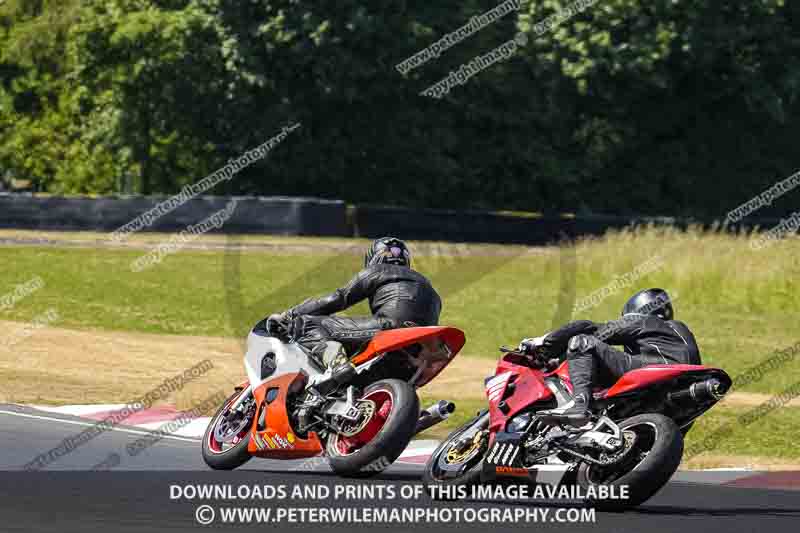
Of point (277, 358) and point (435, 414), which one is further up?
point (277, 358)

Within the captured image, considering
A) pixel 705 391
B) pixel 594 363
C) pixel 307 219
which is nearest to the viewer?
pixel 705 391

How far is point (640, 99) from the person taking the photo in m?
45.6

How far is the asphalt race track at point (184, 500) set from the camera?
941 centimetres

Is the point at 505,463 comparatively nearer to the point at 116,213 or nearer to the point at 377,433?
the point at 377,433

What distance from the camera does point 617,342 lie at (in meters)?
11.1

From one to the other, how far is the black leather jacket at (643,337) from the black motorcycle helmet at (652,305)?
0.18 ft

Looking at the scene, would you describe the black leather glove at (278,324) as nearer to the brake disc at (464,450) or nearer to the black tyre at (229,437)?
the black tyre at (229,437)

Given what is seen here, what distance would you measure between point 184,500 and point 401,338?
208 centimetres

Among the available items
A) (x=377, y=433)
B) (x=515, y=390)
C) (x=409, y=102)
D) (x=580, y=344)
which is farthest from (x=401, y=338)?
(x=409, y=102)

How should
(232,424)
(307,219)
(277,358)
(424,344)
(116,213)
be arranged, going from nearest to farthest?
(424,344) < (277,358) < (232,424) < (116,213) < (307,219)

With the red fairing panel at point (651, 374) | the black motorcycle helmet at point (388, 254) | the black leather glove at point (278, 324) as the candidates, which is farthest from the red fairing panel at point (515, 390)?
the black leather glove at point (278, 324)

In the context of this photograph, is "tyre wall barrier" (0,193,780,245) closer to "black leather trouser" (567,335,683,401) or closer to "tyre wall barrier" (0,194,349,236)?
"tyre wall barrier" (0,194,349,236)

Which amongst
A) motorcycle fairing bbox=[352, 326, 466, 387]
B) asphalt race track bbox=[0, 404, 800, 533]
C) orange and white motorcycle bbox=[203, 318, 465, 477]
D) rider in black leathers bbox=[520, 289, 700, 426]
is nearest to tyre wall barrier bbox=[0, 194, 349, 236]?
asphalt race track bbox=[0, 404, 800, 533]

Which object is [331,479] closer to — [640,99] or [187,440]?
[187,440]
